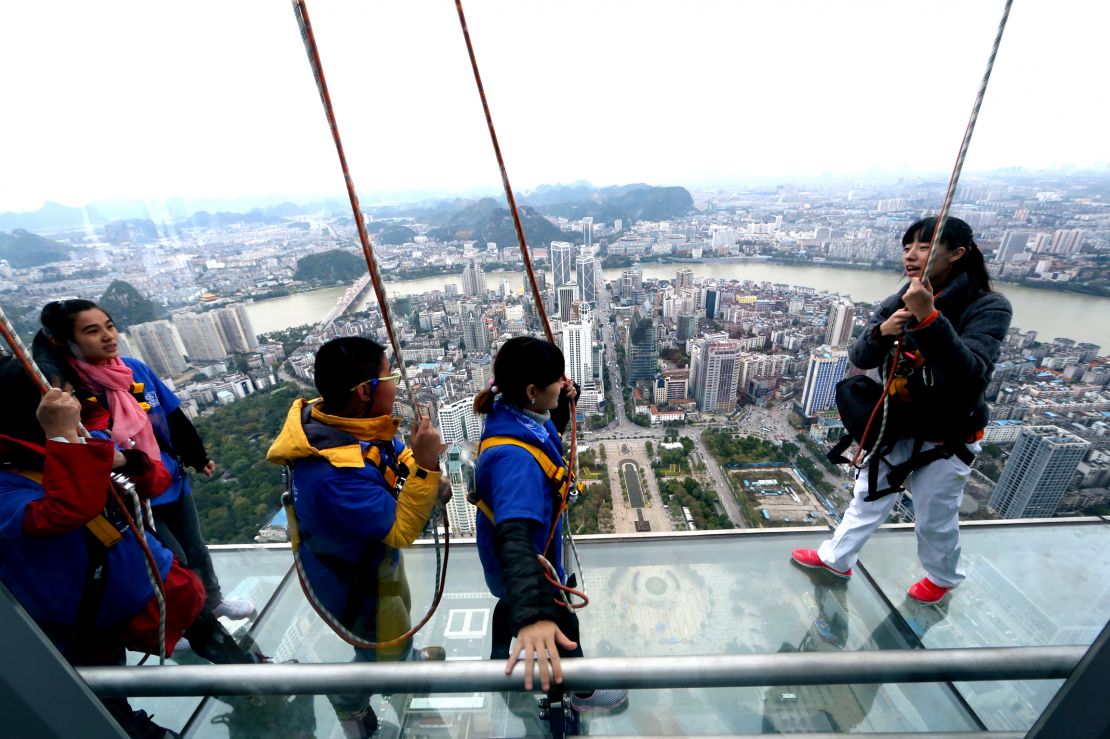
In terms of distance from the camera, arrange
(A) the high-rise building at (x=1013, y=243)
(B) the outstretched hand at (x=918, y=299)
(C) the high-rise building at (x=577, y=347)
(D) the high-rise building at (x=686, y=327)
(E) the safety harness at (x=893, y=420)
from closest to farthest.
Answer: (B) the outstretched hand at (x=918, y=299) → (E) the safety harness at (x=893, y=420) → (A) the high-rise building at (x=1013, y=243) → (C) the high-rise building at (x=577, y=347) → (D) the high-rise building at (x=686, y=327)

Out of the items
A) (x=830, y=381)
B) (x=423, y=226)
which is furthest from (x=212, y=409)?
(x=830, y=381)

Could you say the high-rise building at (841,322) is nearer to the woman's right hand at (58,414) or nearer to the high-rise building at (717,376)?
the high-rise building at (717,376)

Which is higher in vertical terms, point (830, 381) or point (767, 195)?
point (767, 195)

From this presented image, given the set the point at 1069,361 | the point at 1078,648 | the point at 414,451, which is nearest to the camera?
the point at 1078,648

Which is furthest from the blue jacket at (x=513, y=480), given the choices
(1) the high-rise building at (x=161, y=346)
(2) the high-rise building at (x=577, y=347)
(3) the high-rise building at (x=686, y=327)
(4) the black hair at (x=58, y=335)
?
(3) the high-rise building at (x=686, y=327)

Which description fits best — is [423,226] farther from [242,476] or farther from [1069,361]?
[1069,361]

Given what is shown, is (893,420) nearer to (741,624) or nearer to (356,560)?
(741,624)

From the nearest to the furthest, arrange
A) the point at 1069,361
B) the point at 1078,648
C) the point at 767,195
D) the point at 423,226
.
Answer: the point at 1078,648
the point at 423,226
the point at 1069,361
the point at 767,195

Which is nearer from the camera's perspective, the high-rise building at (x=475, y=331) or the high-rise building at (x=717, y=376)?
the high-rise building at (x=475, y=331)
